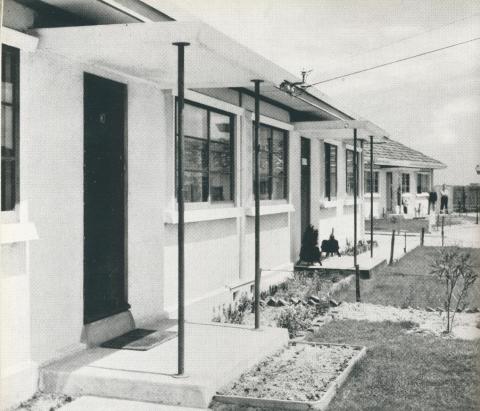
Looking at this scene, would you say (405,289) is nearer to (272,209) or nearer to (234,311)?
(272,209)

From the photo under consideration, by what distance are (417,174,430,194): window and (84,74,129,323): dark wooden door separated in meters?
35.9

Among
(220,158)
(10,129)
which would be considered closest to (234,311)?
(220,158)

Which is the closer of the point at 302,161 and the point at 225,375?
the point at 225,375

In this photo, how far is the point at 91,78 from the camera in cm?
639

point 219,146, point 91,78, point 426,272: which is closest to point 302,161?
point 426,272

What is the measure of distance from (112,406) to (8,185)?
1905mm

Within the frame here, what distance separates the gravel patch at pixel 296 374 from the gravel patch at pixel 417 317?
185 cm

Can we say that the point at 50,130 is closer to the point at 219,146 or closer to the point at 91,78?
the point at 91,78

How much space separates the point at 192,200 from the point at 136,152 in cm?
165

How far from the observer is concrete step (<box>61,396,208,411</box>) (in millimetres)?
5172

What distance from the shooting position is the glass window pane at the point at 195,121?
8633mm

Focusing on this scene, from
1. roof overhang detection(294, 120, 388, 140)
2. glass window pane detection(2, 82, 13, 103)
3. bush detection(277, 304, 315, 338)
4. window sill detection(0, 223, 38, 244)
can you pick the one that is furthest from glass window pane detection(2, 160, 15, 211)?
roof overhang detection(294, 120, 388, 140)

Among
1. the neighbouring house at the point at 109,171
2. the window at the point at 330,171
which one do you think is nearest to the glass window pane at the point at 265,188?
the neighbouring house at the point at 109,171

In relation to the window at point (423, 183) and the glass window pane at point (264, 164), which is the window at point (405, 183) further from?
the glass window pane at point (264, 164)
